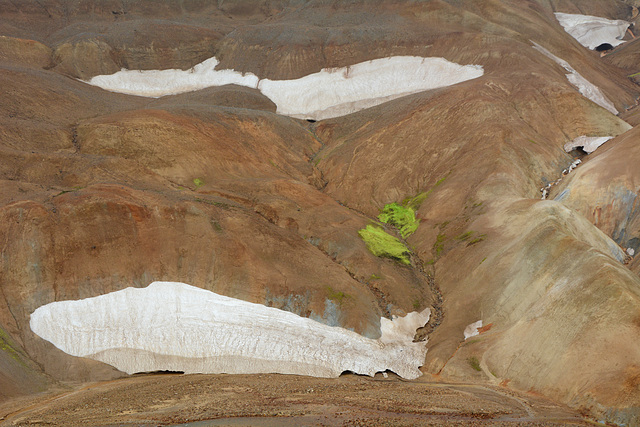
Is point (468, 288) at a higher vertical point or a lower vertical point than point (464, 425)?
higher

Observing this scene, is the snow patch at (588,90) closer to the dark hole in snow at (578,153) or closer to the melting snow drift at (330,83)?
the melting snow drift at (330,83)

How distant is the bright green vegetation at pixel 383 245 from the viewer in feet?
144

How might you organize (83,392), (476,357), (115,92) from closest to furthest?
(83,392)
(476,357)
(115,92)

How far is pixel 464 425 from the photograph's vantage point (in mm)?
21750

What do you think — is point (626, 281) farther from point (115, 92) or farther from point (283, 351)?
point (115, 92)

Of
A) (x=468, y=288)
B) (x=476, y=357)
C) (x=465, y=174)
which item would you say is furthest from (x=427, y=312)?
(x=465, y=174)

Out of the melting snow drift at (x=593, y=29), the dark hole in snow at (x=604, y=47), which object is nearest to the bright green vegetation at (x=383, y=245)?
→ the melting snow drift at (x=593, y=29)

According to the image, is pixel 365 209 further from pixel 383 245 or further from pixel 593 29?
pixel 593 29

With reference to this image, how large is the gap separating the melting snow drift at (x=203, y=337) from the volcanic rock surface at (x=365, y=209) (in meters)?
0.80

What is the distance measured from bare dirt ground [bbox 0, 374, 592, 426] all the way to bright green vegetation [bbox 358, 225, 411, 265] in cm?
1464

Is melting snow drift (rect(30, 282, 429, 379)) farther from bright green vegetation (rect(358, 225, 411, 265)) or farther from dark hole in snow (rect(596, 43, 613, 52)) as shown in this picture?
dark hole in snow (rect(596, 43, 613, 52))

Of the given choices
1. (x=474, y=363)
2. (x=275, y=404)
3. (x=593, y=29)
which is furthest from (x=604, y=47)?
(x=275, y=404)

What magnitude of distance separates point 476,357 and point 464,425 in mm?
11252

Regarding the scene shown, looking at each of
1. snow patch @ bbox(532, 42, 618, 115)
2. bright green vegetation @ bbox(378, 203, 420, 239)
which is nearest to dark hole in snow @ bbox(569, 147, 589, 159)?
snow patch @ bbox(532, 42, 618, 115)
